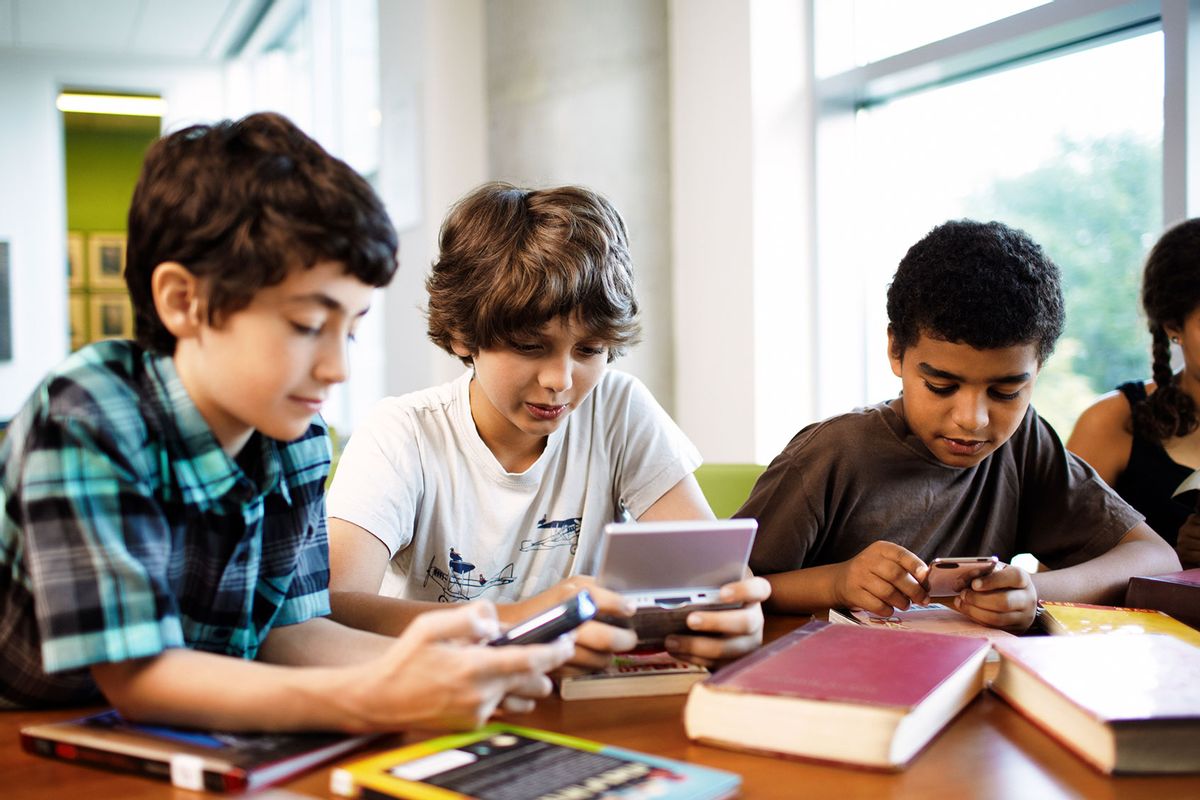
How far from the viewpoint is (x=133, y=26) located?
23.2 ft

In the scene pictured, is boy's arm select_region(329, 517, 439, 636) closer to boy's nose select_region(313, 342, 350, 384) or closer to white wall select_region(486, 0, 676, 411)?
boy's nose select_region(313, 342, 350, 384)

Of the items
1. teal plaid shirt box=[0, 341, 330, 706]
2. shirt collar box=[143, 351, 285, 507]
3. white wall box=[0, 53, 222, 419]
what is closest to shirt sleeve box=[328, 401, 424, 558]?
teal plaid shirt box=[0, 341, 330, 706]

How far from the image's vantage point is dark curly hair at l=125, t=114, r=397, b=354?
36.1 inches

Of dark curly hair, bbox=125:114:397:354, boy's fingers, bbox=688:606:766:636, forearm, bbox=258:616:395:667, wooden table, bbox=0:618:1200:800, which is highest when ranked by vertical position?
dark curly hair, bbox=125:114:397:354

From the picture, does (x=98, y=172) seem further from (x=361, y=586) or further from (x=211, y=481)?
(x=211, y=481)

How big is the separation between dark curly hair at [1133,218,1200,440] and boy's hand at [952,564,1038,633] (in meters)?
0.90

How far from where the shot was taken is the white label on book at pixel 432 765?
29.5 inches

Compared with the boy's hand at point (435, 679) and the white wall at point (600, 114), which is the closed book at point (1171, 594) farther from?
the white wall at point (600, 114)

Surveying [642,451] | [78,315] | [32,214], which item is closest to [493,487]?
[642,451]

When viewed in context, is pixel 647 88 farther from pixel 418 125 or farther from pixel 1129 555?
pixel 1129 555

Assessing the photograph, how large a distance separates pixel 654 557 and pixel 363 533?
546 mm

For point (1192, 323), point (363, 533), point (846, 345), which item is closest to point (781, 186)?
point (846, 345)

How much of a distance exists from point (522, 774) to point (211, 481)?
0.40 meters

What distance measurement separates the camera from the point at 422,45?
3.69 metres
